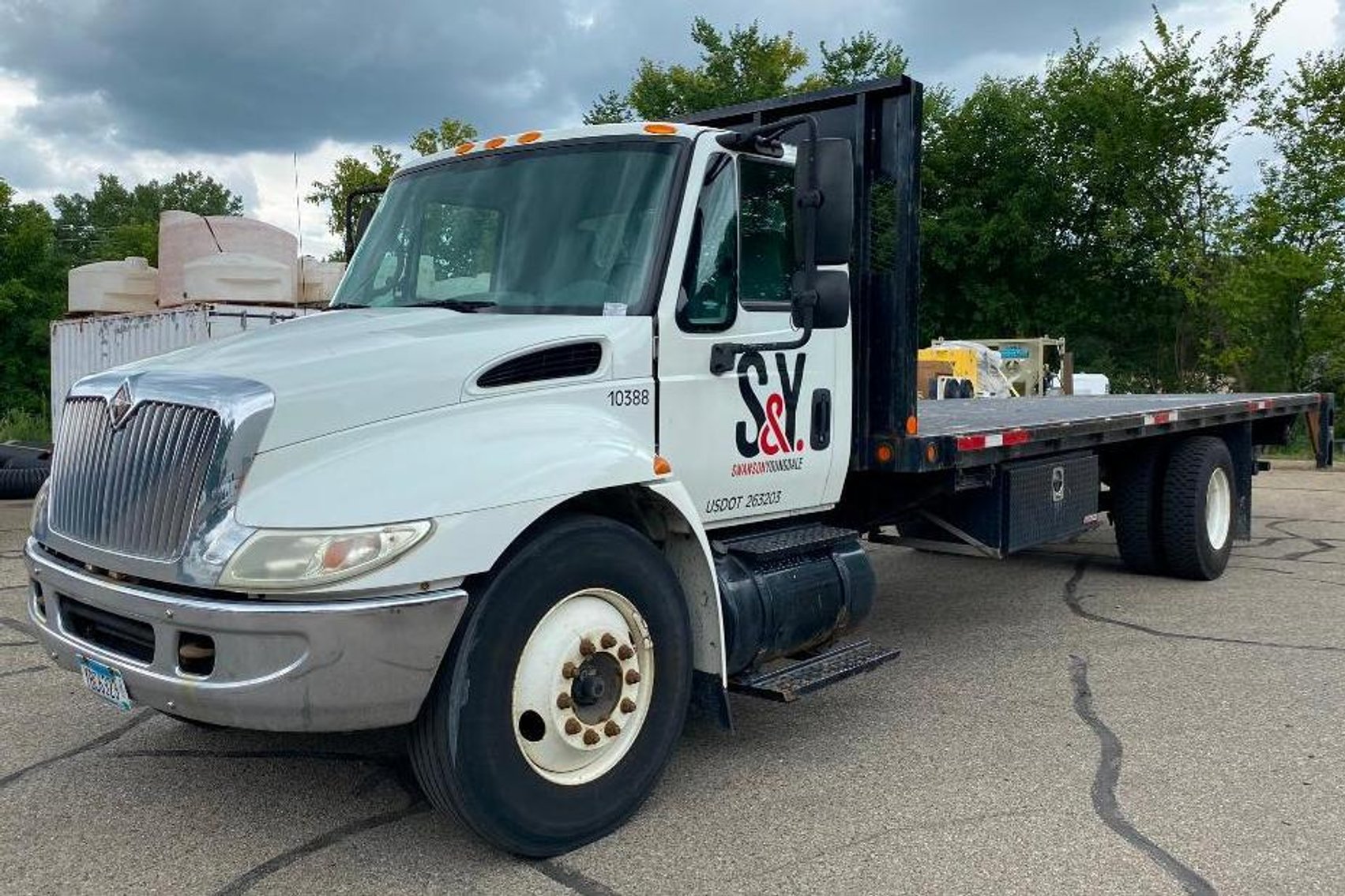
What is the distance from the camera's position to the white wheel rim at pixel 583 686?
3564mm

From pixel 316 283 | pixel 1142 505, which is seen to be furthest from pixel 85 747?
pixel 316 283

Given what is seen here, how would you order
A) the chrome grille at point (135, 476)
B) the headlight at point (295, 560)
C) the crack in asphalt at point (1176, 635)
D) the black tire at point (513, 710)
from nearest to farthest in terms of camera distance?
1. the headlight at point (295, 560)
2. the chrome grille at point (135, 476)
3. the black tire at point (513, 710)
4. the crack in asphalt at point (1176, 635)

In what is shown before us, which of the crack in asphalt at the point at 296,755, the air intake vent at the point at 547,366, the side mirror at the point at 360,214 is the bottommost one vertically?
the crack in asphalt at the point at 296,755

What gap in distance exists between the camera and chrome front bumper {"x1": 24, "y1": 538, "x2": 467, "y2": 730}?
10.2 feet

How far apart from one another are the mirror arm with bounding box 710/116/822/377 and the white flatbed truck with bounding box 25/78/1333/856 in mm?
11

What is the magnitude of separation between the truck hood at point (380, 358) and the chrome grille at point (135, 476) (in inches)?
7.7

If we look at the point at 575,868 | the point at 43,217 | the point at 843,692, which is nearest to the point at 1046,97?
the point at 43,217

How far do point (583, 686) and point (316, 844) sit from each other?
1.05m

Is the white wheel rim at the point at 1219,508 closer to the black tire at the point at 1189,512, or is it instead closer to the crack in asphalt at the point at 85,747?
the black tire at the point at 1189,512

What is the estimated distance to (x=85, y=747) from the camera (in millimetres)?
4699

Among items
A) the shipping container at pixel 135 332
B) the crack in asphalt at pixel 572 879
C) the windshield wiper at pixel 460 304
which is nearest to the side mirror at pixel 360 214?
the windshield wiper at pixel 460 304

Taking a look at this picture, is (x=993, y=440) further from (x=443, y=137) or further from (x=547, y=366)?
(x=443, y=137)

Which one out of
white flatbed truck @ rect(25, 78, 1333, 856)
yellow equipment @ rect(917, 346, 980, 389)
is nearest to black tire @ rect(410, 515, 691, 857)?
white flatbed truck @ rect(25, 78, 1333, 856)

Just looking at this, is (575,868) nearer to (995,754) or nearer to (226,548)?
(226,548)
